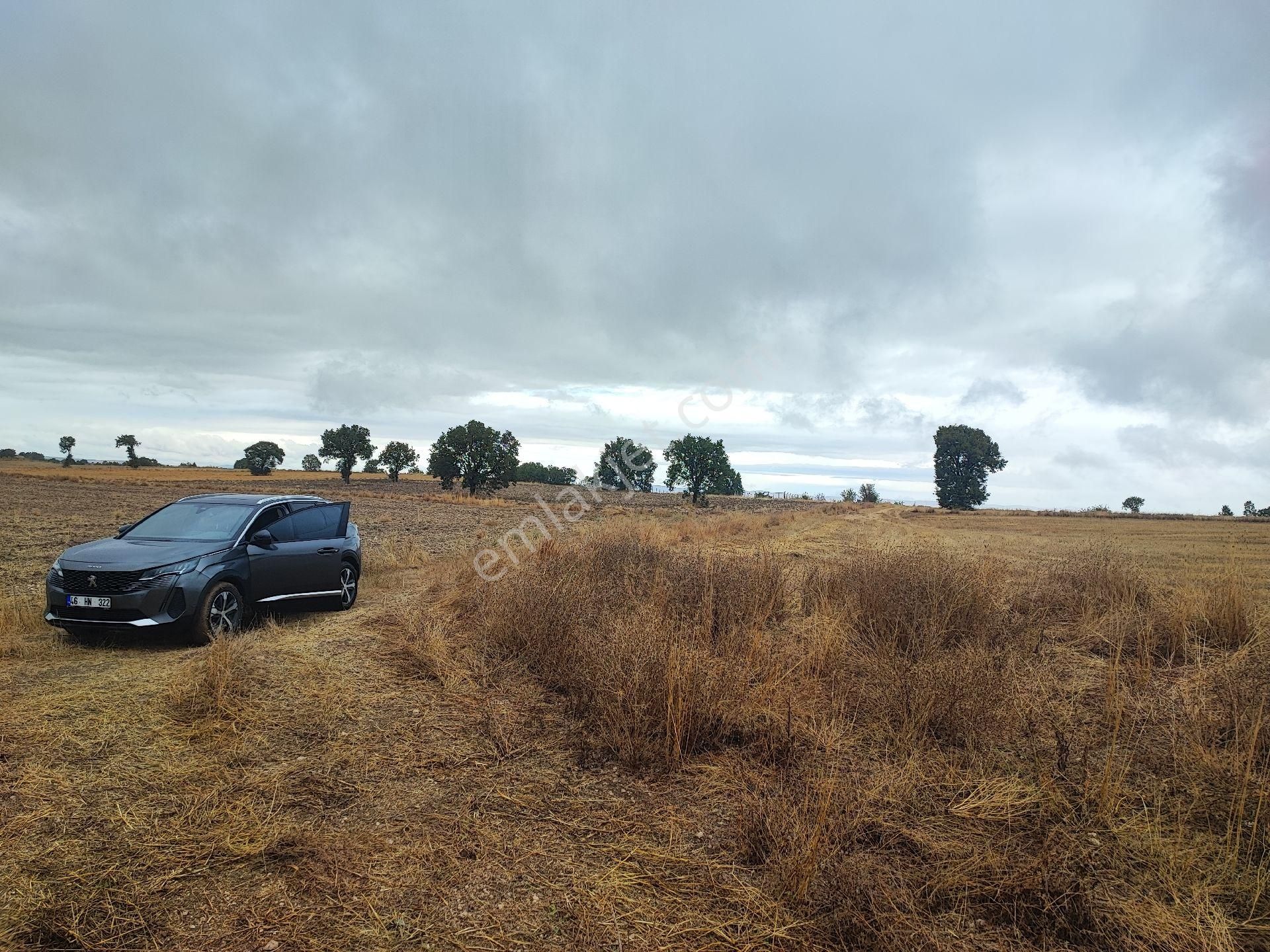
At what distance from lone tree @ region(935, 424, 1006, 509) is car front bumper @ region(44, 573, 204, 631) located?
278 ft

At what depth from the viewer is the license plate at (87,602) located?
280 inches

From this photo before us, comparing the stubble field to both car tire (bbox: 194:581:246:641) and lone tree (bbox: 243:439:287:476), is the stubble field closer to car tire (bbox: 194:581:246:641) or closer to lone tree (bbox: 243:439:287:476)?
car tire (bbox: 194:581:246:641)

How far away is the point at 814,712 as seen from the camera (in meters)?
5.25

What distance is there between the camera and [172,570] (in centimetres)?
733

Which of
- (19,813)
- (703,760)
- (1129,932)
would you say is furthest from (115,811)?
(1129,932)

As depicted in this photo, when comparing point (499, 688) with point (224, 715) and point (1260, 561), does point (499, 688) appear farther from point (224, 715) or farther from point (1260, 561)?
point (1260, 561)

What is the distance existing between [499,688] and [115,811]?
115 inches

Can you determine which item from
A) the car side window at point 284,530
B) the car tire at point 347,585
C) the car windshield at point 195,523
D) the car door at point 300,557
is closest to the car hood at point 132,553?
the car windshield at point 195,523

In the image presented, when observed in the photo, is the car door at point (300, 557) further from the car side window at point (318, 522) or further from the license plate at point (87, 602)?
the license plate at point (87, 602)

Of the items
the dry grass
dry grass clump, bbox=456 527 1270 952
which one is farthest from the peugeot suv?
dry grass clump, bbox=456 527 1270 952

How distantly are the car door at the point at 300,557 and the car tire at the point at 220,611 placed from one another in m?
0.34

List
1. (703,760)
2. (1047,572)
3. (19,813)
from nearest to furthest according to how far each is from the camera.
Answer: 1. (19,813)
2. (703,760)
3. (1047,572)

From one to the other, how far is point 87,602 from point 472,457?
2027 inches

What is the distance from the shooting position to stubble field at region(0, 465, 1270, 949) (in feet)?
9.93
